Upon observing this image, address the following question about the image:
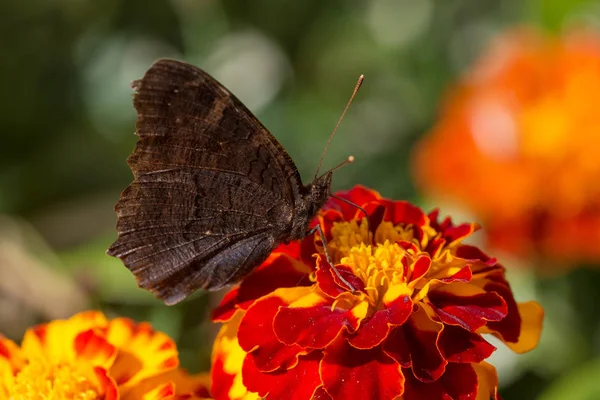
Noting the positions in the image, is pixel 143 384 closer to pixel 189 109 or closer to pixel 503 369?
pixel 189 109

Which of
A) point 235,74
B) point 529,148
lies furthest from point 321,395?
point 235,74

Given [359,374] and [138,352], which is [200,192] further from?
[359,374]

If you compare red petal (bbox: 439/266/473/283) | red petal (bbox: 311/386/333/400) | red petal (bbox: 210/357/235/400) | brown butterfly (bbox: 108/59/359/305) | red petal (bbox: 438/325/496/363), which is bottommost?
red petal (bbox: 438/325/496/363)

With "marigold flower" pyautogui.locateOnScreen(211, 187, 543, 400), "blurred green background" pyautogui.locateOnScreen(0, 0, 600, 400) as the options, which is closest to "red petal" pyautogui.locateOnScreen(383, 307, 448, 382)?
"marigold flower" pyautogui.locateOnScreen(211, 187, 543, 400)

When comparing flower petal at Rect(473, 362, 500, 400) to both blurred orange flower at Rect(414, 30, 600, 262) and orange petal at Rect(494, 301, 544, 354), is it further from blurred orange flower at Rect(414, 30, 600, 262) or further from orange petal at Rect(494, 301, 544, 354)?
blurred orange flower at Rect(414, 30, 600, 262)

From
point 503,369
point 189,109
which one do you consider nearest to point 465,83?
point 503,369
